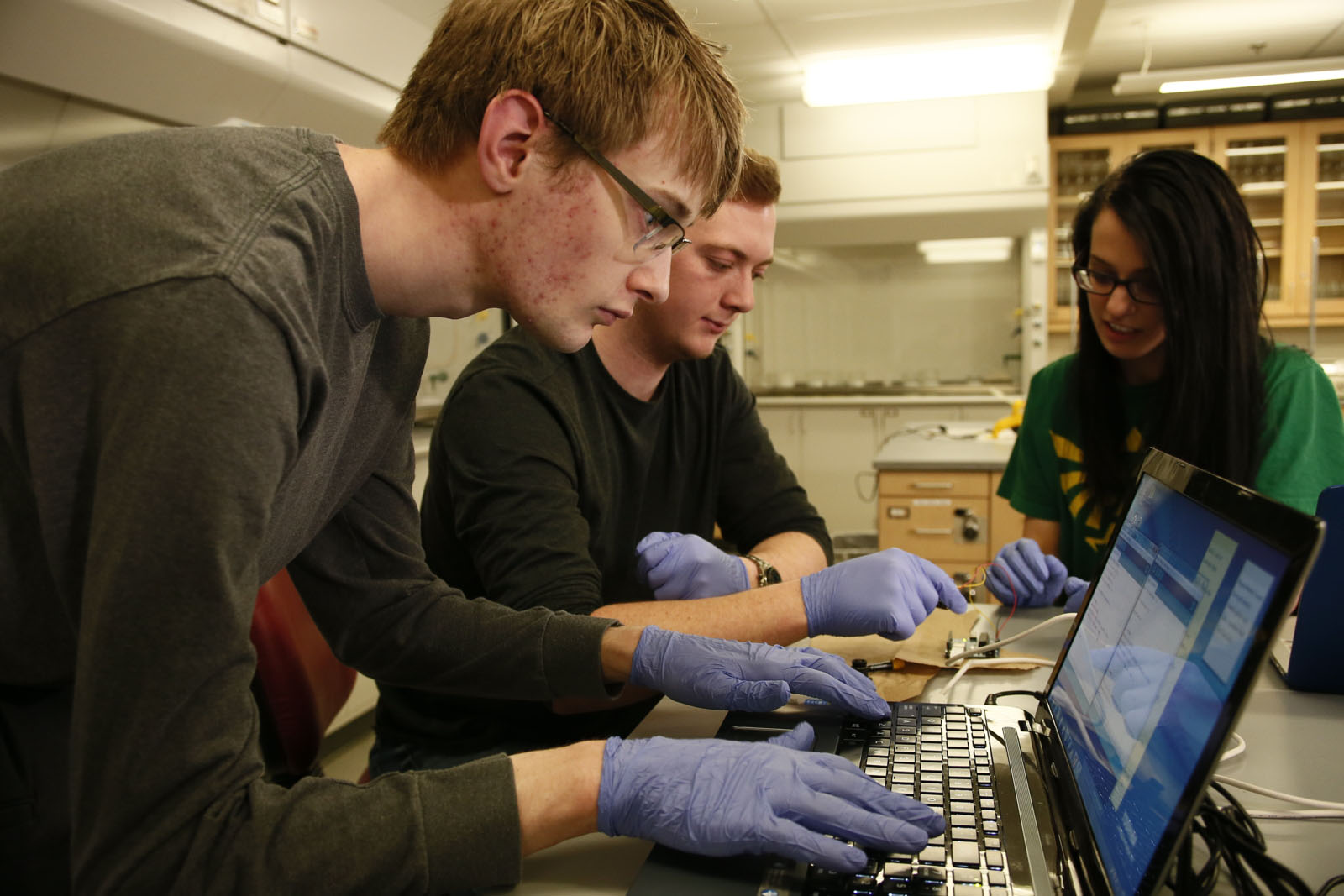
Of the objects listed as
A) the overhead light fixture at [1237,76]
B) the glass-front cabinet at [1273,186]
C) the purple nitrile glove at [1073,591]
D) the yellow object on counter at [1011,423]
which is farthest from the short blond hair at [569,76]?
the glass-front cabinet at [1273,186]

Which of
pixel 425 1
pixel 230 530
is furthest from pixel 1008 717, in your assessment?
pixel 425 1

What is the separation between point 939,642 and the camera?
1.13m

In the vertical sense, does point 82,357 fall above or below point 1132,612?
above

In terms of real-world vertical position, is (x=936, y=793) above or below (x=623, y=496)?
below

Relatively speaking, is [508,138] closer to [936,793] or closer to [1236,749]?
[936,793]

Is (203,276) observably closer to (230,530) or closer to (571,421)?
(230,530)

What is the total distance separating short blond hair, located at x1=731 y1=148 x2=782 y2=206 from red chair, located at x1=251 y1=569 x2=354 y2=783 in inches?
35.9

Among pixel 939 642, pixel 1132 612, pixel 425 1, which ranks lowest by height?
pixel 939 642

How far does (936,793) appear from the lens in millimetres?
701

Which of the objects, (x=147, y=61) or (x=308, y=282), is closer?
(x=308, y=282)

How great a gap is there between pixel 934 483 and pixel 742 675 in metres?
2.35

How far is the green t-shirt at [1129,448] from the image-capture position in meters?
1.37

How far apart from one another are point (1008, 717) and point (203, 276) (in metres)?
0.78

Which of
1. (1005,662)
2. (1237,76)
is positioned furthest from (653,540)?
(1237,76)
